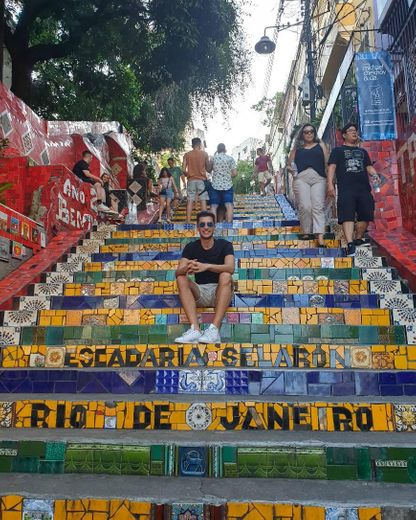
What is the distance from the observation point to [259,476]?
2.40 metres

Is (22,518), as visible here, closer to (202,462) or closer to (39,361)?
(202,462)

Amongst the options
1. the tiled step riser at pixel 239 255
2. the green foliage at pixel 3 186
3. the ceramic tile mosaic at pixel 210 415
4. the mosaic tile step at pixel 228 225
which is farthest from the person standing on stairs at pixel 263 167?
the ceramic tile mosaic at pixel 210 415

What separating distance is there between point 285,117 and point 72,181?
94.4 ft

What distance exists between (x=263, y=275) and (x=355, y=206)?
4.36ft

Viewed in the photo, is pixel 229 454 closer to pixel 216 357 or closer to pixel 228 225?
pixel 216 357

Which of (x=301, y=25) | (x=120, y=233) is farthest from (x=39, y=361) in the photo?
(x=301, y=25)

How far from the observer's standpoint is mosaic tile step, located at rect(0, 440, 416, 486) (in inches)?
93.0

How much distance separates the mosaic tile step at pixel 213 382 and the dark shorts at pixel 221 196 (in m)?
4.75

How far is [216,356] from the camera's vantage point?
3.41m

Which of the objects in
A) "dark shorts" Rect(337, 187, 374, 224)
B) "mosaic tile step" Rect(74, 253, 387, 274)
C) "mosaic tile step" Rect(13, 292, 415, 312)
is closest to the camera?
"mosaic tile step" Rect(13, 292, 415, 312)

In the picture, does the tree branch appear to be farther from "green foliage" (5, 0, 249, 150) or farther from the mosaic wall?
the mosaic wall

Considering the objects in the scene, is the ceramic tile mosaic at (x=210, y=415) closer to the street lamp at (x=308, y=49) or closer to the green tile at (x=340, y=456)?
the green tile at (x=340, y=456)

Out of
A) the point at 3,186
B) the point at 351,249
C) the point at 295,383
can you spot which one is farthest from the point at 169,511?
the point at 3,186

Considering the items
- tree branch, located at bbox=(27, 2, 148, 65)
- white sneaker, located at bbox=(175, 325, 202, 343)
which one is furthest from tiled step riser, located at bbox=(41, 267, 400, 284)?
tree branch, located at bbox=(27, 2, 148, 65)
